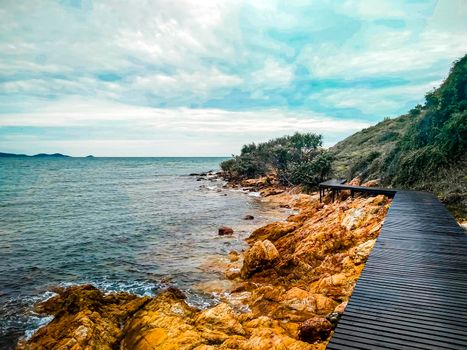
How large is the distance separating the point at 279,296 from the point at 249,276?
4.46 metres

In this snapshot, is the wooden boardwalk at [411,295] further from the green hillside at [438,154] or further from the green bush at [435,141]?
the green bush at [435,141]

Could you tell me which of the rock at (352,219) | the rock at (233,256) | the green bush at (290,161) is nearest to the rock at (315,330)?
the rock at (352,219)

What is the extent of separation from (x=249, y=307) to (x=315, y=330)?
4.80 metres

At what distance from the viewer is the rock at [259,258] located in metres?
18.6

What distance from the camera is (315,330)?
1035cm

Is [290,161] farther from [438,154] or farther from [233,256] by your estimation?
[233,256]

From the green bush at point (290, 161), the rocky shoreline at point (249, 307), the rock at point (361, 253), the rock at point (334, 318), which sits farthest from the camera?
the green bush at point (290, 161)

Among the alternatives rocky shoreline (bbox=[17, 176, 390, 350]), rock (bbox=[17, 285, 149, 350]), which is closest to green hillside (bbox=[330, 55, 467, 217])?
rocky shoreline (bbox=[17, 176, 390, 350])

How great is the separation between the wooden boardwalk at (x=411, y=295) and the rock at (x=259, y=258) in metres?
6.36

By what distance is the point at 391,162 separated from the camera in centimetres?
3553

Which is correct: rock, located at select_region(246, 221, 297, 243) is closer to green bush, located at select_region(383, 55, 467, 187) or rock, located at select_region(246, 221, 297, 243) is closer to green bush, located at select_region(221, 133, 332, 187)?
green bush, located at select_region(383, 55, 467, 187)

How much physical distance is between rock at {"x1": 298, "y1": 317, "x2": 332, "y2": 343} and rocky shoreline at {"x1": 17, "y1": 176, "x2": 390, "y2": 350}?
1.1 inches

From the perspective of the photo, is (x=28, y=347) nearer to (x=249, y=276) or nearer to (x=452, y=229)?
(x=249, y=276)

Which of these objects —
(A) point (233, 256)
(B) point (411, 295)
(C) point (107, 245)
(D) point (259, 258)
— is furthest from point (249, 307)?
(C) point (107, 245)
